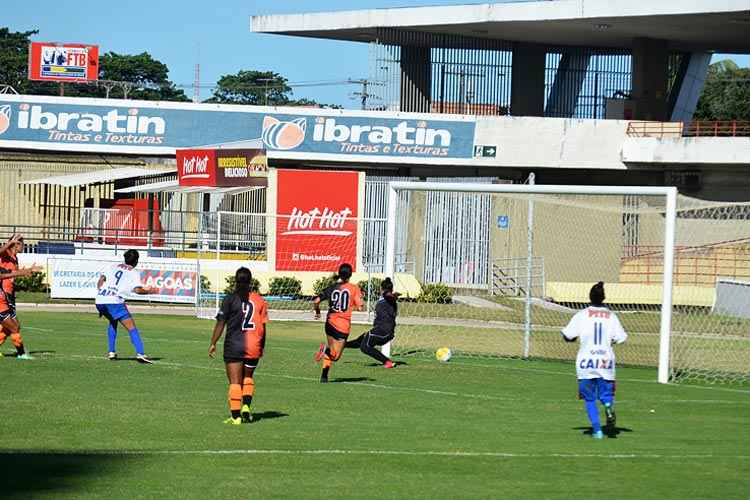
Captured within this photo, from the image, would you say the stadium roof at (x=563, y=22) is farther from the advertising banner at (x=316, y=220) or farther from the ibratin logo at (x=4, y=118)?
the advertising banner at (x=316, y=220)

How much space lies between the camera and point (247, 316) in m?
14.3

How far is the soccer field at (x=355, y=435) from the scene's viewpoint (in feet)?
35.9

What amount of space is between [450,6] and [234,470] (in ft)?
147

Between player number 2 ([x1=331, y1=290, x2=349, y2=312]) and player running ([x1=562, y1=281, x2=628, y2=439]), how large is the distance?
554cm

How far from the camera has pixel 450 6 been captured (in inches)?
2136

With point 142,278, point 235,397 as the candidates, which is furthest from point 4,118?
point 235,397

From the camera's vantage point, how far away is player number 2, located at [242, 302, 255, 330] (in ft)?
46.8

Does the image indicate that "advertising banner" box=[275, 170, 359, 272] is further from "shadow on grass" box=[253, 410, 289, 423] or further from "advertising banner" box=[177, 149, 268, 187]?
"shadow on grass" box=[253, 410, 289, 423]

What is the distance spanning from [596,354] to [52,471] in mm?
5910

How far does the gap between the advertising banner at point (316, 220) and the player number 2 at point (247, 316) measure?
23.9m

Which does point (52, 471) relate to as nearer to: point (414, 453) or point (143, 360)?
point (414, 453)

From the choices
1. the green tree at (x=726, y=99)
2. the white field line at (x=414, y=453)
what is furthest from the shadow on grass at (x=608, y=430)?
the green tree at (x=726, y=99)

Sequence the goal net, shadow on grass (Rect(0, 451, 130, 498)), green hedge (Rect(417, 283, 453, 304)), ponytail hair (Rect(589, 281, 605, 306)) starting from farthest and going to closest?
green hedge (Rect(417, 283, 453, 304))
the goal net
ponytail hair (Rect(589, 281, 605, 306))
shadow on grass (Rect(0, 451, 130, 498))

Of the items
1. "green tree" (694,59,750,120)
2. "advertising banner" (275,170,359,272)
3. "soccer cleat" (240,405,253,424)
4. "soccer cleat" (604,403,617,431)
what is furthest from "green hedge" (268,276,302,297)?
"green tree" (694,59,750,120)
